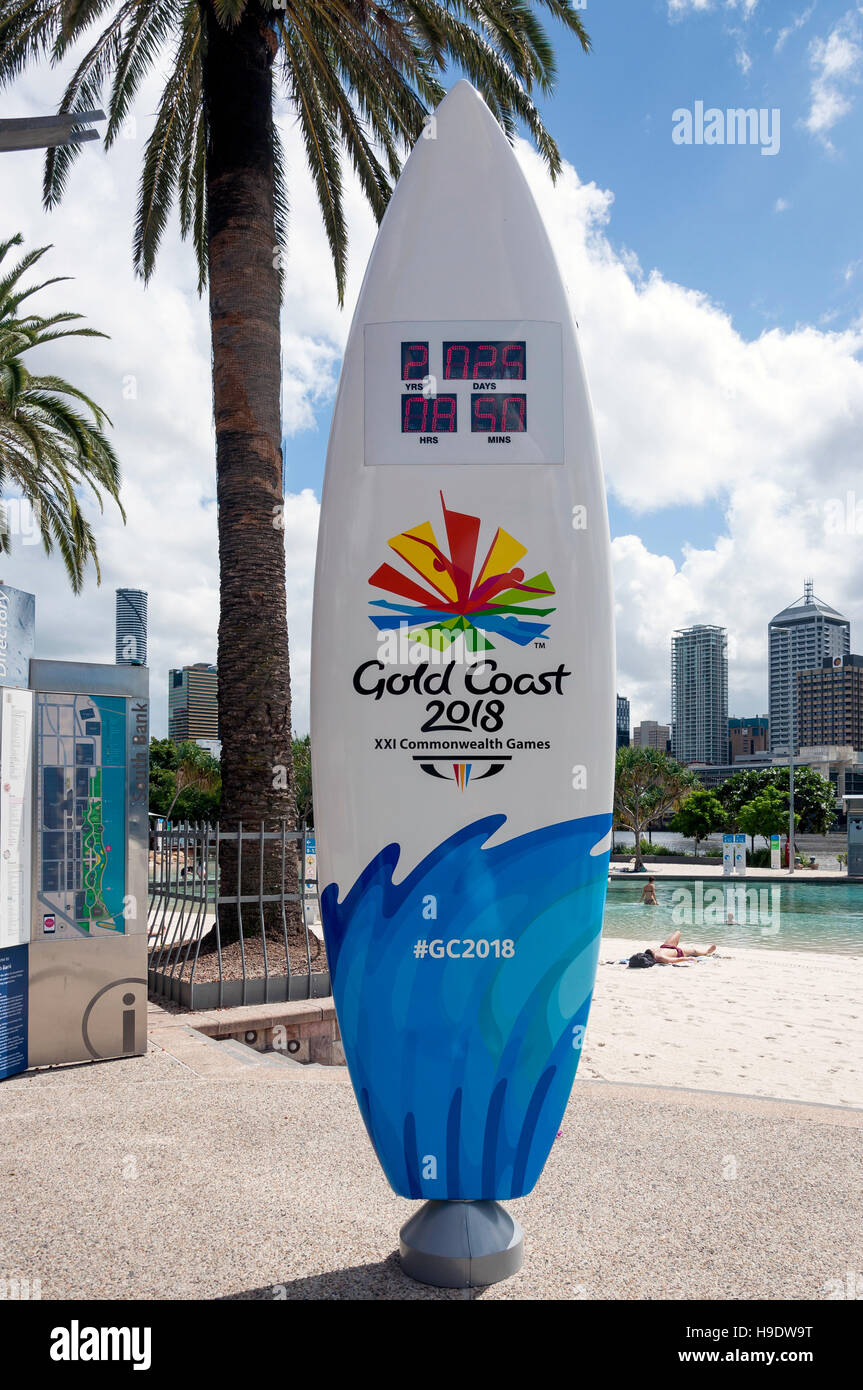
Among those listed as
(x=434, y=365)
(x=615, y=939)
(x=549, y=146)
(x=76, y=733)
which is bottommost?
(x=615, y=939)

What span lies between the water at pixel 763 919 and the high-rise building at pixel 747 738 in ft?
350

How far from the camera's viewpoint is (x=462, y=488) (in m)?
3.65

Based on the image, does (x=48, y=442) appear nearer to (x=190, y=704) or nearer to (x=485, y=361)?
(x=485, y=361)

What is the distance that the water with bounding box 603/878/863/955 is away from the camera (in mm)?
20812

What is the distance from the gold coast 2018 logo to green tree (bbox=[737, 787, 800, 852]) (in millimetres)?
46532

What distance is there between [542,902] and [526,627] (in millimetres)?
1026

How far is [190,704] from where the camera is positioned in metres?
94.3

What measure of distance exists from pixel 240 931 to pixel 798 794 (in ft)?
154

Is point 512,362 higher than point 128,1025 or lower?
higher

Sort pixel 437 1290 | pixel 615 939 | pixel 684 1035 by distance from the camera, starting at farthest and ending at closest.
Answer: pixel 615 939 → pixel 684 1035 → pixel 437 1290

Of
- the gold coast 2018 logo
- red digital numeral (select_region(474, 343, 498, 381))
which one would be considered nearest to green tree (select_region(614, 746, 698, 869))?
the gold coast 2018 logo

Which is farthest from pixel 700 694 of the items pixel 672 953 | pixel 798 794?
pixel 672 953
